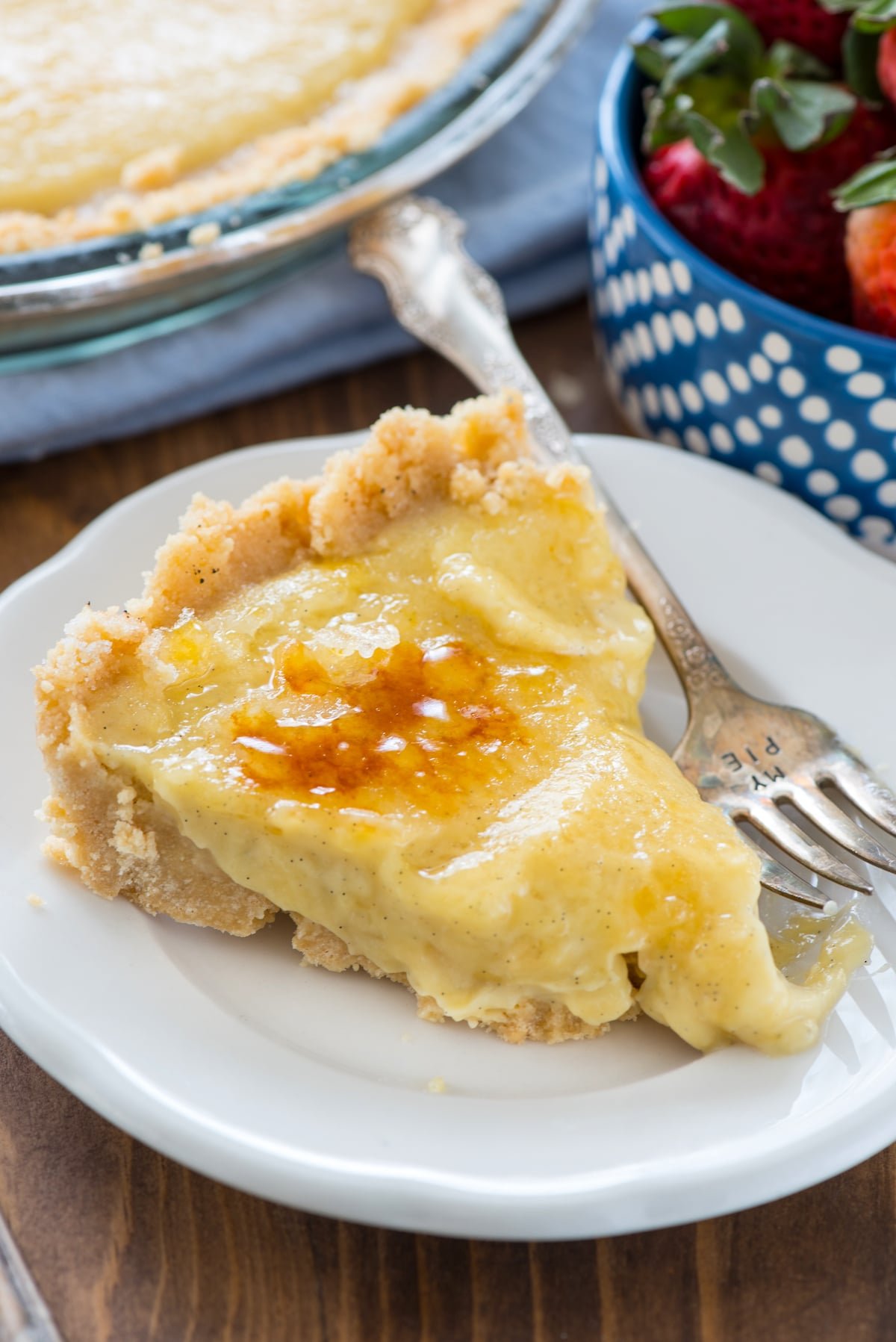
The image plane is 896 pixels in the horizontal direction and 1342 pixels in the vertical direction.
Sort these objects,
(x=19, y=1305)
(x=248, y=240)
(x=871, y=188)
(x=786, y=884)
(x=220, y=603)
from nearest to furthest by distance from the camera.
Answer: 1. (x=19, y=1305)
2. (x=786, y=884)
3. (x=220, y=603)
4. (x=871, y=188)
5. (x=248, y=240)

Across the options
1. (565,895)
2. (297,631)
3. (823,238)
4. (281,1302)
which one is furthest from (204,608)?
(823,238)

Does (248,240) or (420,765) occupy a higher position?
(248,240)

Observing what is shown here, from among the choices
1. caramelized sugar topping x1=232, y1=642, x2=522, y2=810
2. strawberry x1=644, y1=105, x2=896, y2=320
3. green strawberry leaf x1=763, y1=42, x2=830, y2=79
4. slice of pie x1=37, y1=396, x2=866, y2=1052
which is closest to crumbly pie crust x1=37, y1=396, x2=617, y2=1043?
slice of pie x1=37, y1=396, x2=866, y2=1052

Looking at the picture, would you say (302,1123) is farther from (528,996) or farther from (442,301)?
(442,301)

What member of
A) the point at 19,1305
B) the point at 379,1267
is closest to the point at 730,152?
the point at 379,1267

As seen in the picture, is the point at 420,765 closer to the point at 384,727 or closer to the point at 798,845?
the point at 384,727

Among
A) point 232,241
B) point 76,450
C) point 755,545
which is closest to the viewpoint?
point 755,545

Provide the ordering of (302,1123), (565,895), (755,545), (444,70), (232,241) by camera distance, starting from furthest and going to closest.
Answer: (444,70), (232,241), (755,545), (565,895), (302,1123)
